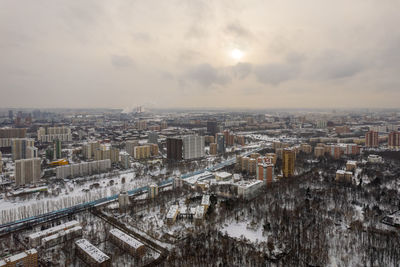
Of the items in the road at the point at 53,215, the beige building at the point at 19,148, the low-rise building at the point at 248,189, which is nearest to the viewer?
the road at the point at 53,215

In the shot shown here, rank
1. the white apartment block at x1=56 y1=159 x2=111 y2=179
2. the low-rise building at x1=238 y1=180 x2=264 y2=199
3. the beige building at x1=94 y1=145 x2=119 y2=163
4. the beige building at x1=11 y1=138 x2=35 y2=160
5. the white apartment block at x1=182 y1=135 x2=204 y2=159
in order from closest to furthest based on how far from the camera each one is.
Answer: the low-rise building at x1=238 y1=180 x2=264 y2=199
the white apartment block at x1=56 y1=159 x2=111 y2=179
the beige building at x1=94 y1=145 x2=119 y2=163
the beige building at x1=11 y1=138 x2=35 y2=160
the white apartment block at x1=182 y1=135 x2=204 y2=159

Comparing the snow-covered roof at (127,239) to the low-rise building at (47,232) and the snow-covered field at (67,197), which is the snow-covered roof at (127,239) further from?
the snow-covered field at (67,197)

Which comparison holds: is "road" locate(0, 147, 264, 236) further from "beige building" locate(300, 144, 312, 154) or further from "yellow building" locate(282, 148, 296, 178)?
"beige building" locate(300, 144, 312, 154)

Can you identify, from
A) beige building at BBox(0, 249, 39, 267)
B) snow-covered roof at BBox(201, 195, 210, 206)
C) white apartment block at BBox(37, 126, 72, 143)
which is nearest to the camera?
beige building at BBox(0, 249, 39, 267)

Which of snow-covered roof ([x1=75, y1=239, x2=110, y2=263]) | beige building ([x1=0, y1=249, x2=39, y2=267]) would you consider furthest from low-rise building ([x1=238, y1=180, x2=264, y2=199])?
beige building ([x1=0, y1=249, x2=39, y2=267])

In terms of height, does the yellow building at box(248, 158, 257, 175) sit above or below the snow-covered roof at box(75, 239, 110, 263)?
above

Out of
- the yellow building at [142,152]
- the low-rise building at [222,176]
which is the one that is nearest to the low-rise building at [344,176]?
the low-rise building at [222,176]

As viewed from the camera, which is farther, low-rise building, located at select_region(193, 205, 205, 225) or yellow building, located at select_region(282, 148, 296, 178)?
yellow building, located at select_region(282, 148, 296, 178)
